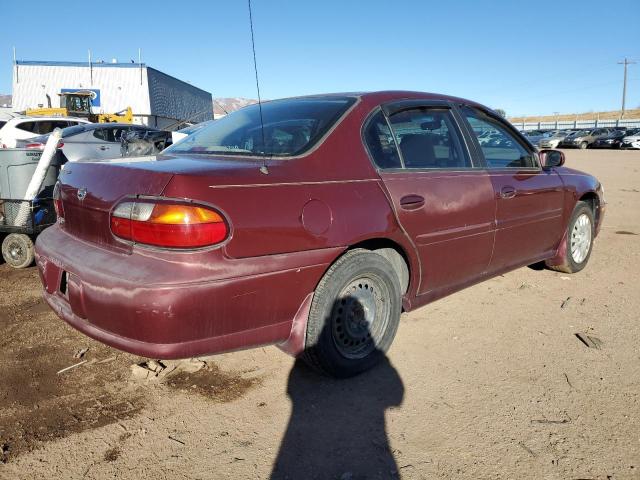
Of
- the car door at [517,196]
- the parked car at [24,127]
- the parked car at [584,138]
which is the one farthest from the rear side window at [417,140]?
the parked car at [584,138]

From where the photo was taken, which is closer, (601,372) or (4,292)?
(601,372)

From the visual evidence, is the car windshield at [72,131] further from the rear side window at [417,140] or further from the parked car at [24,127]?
the rear side window at [417,140]

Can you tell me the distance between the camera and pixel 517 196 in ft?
12.1

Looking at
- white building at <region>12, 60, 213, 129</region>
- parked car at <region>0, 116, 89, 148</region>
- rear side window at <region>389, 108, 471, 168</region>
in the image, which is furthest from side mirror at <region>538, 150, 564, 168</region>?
white building at <region>12, 60, 213, 129</region>

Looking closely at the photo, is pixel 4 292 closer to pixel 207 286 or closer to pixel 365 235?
pixel 207 286

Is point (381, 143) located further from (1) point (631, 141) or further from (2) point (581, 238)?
(1) point (631, 141)

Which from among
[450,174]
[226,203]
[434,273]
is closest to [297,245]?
[226,203]

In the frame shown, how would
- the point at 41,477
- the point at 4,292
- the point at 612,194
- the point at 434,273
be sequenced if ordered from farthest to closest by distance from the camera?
the point at 612,194 < the point at 4,292 < the point at 434,273 < the point at 41,477

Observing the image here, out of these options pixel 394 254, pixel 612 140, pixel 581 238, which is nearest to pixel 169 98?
pixel 612 140

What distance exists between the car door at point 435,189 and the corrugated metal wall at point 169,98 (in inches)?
1057

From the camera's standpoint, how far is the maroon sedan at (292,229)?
7.06 ft

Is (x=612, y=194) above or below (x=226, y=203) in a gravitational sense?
below

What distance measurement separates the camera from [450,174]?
3.23 metres

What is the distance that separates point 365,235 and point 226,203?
2.69 feet
